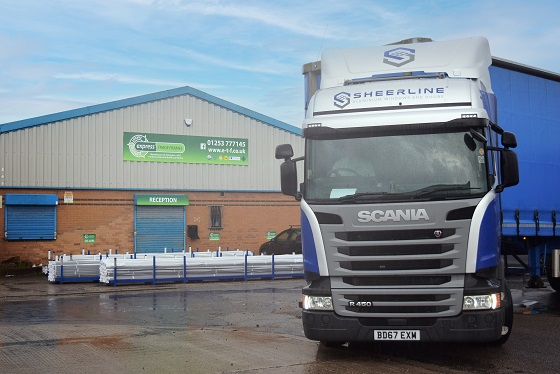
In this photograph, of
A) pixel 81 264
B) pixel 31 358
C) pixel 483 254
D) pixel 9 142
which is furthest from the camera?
pixel 9 142

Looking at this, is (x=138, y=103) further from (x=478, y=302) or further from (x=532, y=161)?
(x=478, y=302)

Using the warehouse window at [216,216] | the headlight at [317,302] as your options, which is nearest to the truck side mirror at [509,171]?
the headlight at [317,302]

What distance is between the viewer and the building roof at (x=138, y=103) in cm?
2938

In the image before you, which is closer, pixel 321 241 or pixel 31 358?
pixel 321 241

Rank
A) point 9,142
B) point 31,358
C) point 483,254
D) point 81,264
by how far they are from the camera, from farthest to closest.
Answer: point 9,142 → point 81,264 → point 31,358 → point 483,254

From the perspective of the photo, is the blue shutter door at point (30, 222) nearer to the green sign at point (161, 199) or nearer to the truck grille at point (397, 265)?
the green sign at point (161, 199)

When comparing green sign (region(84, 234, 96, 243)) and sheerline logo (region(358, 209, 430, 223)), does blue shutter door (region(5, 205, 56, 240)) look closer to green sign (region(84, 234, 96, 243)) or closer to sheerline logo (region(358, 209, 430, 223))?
green sign (region(84, 234, 96, 243))

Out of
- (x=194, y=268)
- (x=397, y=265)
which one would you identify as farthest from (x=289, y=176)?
(x=194, y=268)

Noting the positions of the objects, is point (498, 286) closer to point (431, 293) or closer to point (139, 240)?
point (431, 293)

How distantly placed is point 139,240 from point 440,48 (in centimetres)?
2328

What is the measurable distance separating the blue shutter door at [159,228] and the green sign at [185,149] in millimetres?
2277

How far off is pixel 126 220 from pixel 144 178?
6.70ft

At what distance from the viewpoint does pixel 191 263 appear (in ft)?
75.7

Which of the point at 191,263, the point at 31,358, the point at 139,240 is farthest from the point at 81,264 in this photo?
the point at 31,358
